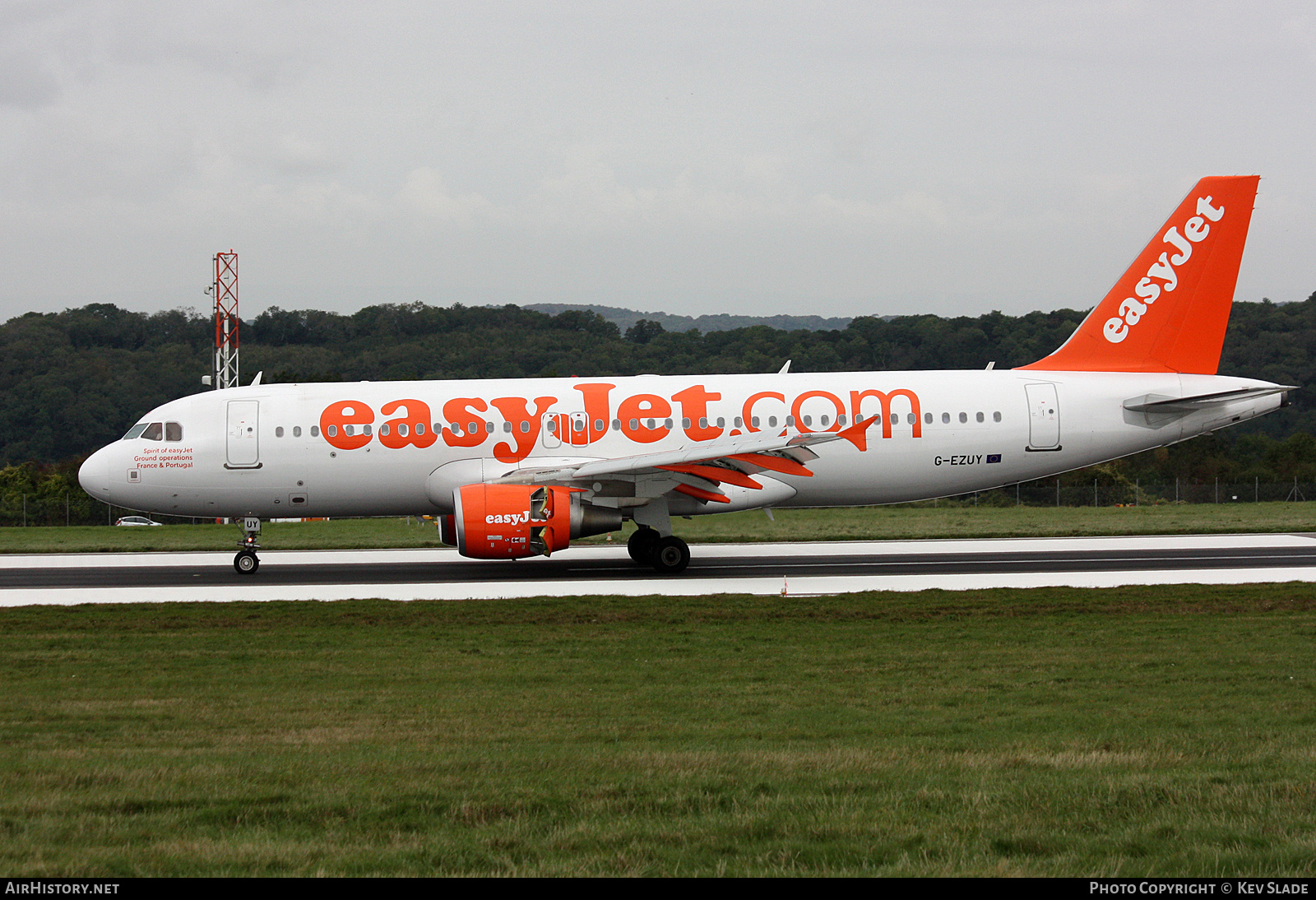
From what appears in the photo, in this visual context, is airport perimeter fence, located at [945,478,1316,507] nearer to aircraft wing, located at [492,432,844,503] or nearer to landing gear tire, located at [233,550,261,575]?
aircraft wing, located at [492,432,844,503]

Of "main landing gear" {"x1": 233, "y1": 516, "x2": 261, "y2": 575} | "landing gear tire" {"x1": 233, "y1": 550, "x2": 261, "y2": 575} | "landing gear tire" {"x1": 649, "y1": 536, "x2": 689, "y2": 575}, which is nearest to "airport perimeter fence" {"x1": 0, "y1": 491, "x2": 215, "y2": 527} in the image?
"main landing gear" {"x1": 233, "y1": 516, "x2": 261, "y2": 575}

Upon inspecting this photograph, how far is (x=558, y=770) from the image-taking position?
7023mm

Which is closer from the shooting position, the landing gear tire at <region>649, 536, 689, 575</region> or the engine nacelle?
the engine nacelle

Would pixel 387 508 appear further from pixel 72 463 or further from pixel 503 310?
pixel 503 310

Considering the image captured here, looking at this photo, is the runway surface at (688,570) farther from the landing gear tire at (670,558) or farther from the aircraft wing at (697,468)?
the aircraft wing at (697,468)

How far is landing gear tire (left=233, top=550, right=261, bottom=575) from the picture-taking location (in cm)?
2284

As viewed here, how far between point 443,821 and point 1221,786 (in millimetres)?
4108

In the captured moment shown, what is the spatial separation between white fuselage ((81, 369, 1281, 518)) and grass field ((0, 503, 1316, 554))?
662 centimetres

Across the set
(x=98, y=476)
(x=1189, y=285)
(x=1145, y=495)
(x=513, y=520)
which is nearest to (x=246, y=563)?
(x=98, y=476)

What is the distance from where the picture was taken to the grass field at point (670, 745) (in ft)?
17.4

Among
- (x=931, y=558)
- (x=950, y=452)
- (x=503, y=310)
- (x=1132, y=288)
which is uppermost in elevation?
(x=503, y=310)

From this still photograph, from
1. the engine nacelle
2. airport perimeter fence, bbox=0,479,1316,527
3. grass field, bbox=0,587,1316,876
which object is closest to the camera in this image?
grass field, bbox=0,587,1316,876

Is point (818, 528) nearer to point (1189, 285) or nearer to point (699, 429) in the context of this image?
point (699, 429)

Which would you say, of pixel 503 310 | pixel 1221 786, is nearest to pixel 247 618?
pixel 1221 786
